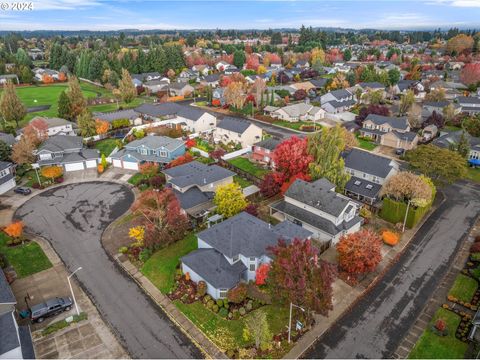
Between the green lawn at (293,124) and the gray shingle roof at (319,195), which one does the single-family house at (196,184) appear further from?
the green lawn at (293,124)

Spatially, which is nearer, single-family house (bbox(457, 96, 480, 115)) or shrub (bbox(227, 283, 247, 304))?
shrub (bbox(227, 283, 247, 304))

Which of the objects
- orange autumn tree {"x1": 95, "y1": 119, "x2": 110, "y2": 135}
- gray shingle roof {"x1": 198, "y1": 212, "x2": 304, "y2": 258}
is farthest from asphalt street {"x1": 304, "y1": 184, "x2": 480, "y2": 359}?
orange autumn tree {"x1": 95, "y1": 119, "x2": 110, "y2": 135}

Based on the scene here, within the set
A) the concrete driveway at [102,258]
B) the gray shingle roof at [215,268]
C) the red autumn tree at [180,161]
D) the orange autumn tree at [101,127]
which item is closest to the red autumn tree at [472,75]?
the red autumn tree at [180,161]

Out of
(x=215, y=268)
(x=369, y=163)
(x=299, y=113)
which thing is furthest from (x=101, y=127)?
(x=369, y=163)

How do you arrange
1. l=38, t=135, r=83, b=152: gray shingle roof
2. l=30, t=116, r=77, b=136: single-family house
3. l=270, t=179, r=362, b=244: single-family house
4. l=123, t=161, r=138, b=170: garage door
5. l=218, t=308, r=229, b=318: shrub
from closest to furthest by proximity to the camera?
l=218, t=308, r=229, b=318: shrub < l=270, t=179, r=362, b=244: single-family house < l=123, t=161, r=138, b=170: garage door < l=38, t=135, r=83, b=152: gray shingle roof < l=30, t=116, r=77, b=136: single-family house

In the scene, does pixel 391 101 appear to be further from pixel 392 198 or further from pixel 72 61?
pixel 72 61

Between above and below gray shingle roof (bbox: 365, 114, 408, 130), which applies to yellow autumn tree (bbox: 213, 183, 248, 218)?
below

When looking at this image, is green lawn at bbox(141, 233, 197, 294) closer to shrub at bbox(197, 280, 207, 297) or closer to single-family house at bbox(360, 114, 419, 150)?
shrub at bbox(197, 280, 207, 297)
